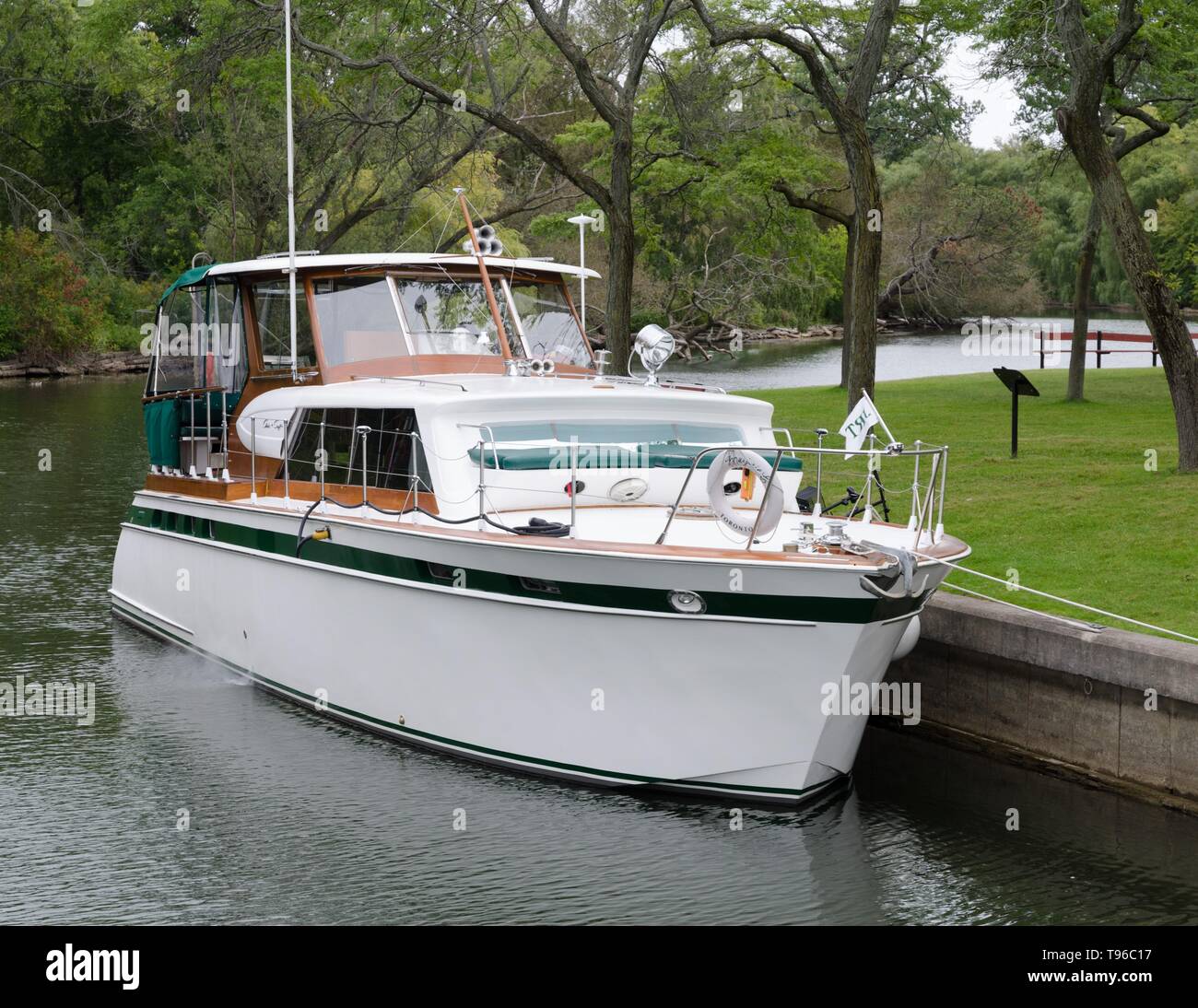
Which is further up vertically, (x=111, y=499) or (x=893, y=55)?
(x=893, y=55)

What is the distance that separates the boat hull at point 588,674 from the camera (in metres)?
9.06

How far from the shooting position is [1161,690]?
29.7 ft

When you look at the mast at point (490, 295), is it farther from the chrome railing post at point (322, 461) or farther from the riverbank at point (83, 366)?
the riverbank at point (83, 366)

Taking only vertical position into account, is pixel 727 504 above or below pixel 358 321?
below

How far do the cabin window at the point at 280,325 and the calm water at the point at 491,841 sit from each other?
323 cm

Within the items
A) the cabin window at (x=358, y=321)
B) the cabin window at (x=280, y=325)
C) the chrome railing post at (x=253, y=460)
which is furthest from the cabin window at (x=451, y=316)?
the chrome railing post at (x=253, y=460)

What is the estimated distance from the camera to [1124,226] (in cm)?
1570

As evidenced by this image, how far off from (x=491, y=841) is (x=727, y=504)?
2.72 meters

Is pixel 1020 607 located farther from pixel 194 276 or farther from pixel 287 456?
pixel 194 276

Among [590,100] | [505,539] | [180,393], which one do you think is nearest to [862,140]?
[590,100]

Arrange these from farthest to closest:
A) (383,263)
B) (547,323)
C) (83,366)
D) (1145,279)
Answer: (83,366) < (1145,279) < (547,323) < (383,263)
